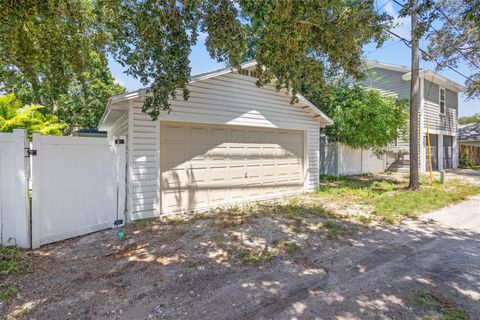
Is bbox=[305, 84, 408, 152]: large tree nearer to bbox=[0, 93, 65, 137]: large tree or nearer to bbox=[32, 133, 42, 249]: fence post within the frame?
bbox=[32, 133, 42, 249]: fence post

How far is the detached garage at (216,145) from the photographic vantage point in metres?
6.25

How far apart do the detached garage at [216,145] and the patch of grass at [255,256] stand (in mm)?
2920

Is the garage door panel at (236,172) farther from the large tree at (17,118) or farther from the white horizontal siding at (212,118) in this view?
the large tree at (17,118)

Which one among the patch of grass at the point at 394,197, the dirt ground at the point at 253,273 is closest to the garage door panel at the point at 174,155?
the dirt ground at the point at 253,273

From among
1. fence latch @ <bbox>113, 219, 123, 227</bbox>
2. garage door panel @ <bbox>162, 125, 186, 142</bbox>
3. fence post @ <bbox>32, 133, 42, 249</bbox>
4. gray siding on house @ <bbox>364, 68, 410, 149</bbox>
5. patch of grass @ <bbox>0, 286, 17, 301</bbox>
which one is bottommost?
patch of grass @ <bbox>0, 286, 17, 301</bbox>

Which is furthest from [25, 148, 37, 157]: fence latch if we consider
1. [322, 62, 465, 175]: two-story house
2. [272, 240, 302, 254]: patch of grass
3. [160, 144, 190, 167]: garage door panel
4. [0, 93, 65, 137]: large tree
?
[322, 62, 465, 175]: two-story house

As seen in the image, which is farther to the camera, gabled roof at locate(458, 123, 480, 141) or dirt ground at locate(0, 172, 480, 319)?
gabled roof at locate(458, 123, 480, 141)

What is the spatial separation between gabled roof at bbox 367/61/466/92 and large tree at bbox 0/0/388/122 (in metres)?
12.0

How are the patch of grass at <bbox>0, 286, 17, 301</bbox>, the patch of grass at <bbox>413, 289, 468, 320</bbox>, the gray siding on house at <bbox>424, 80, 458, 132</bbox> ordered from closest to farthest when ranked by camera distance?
1. the patch of grass at <bbox>413, 289, 468, 320</bbox>
2. the patch of grass at <bbox>0, 286, 17, 301</bbox>
3. the gray siding on house at <bbox>424, 80, 458, 132</bbox>

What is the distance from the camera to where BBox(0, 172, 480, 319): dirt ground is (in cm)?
290

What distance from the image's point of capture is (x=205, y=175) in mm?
7348

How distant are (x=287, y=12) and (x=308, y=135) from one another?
18.6 ft

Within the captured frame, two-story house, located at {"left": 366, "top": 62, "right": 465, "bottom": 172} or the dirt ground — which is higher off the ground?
two-story house, located at {"left": 366, "top": 62, "right": 465, "bottom": 172}

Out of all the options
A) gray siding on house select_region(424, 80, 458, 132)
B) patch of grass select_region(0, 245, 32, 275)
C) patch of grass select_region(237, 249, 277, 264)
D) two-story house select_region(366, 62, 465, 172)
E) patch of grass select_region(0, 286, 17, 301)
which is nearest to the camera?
patch of grass select_region(0, 286, 17, 301)
